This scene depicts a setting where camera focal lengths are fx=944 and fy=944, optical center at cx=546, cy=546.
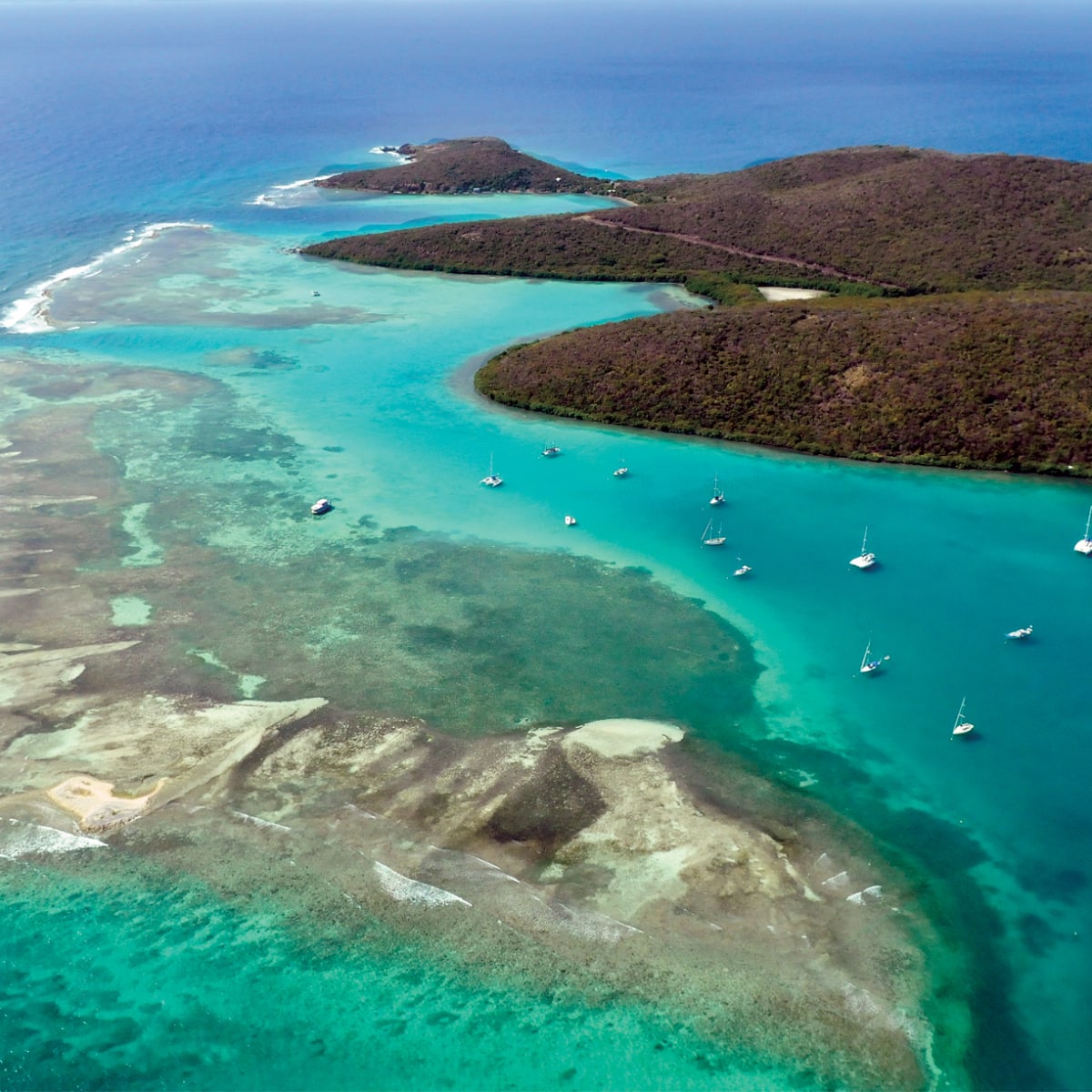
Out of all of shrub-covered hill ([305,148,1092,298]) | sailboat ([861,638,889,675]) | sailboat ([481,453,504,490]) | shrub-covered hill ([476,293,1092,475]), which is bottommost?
sailboat ([861,638,889,675])

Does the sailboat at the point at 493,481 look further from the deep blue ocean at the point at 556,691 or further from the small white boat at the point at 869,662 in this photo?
the small white boat at the point at 869,662

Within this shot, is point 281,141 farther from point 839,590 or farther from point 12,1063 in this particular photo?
point 12,1063

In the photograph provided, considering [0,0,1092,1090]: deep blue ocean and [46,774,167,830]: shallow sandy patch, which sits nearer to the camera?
[0,0,1092,1090]: deep blue ocean

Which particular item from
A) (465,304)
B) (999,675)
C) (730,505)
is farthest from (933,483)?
(465,304)

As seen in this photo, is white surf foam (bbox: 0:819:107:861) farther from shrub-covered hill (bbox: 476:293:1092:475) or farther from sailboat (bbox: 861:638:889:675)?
shrub-covered hill (bbox: 476:293:1092:475)

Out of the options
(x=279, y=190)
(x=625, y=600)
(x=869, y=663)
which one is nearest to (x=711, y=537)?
(x=625, y=600)

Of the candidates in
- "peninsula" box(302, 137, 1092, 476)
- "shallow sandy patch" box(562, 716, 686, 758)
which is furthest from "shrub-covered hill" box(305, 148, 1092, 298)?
"shallow sandy patch" box(562, 716, 686, 758)
